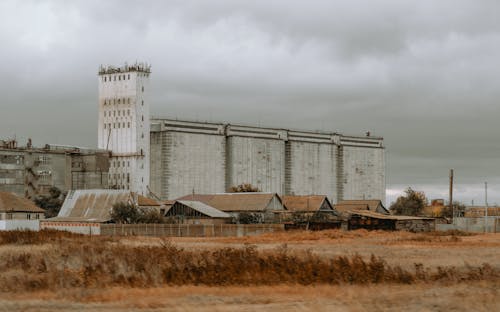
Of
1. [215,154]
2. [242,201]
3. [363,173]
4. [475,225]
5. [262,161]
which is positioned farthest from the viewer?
[363,173]

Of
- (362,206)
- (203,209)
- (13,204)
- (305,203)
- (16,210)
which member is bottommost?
(16,210)

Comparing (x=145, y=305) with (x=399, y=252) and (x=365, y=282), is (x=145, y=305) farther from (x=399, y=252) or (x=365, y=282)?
(x=399, y=252)

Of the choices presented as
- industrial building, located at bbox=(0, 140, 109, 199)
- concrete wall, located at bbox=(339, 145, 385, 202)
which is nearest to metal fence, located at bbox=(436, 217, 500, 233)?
industrial building, located at bbox=(0, 140, 109, 199)

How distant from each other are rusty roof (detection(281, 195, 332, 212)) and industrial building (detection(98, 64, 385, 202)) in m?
22.9

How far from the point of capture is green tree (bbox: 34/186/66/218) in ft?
409

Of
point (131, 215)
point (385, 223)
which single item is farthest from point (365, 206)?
point (131, 215)

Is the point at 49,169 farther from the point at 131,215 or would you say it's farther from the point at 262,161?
the point at 262,161

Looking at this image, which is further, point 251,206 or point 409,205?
Answer: point 409,205

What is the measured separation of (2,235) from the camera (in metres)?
61.6

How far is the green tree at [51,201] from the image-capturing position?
409 ft

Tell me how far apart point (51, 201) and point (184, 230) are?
47.0m

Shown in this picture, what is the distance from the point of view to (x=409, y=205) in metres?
159

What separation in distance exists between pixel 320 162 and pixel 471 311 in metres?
151

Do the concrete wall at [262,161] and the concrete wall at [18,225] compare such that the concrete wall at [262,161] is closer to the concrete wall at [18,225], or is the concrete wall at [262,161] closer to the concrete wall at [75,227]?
the concrete wall at [75,227]
